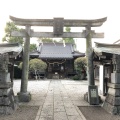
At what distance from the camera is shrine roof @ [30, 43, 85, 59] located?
32875mm

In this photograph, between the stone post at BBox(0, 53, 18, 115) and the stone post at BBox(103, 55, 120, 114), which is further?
the stone post at BBox(103, 55, 120, 114)

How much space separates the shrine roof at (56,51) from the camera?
32.9m

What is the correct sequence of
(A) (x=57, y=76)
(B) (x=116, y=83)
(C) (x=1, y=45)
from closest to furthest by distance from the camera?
(B) (x=116, y=83)
(C) (x=1, y=45)
(A) (x=57, y=76)

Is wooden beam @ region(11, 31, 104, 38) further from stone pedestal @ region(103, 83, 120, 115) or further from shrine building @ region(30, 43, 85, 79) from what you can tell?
shrine building @ region(30, 43, 85, 79)

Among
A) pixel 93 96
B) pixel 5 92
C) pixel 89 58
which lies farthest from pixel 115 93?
pixel 5 92

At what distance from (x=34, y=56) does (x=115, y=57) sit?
2587 cm

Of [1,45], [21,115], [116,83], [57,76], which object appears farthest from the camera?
[57,76]

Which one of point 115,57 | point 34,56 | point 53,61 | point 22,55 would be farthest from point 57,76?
point 115,57

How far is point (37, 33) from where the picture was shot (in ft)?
35.3

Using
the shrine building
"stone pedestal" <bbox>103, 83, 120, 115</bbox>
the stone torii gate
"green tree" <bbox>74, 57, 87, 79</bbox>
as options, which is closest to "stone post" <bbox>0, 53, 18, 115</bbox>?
the stone torii gate

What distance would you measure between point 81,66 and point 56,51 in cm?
877

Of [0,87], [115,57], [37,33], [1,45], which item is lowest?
[0,87]

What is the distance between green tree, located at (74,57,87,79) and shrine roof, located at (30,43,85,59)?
3.86 metres

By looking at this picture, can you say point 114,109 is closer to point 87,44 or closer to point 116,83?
point 116,83
